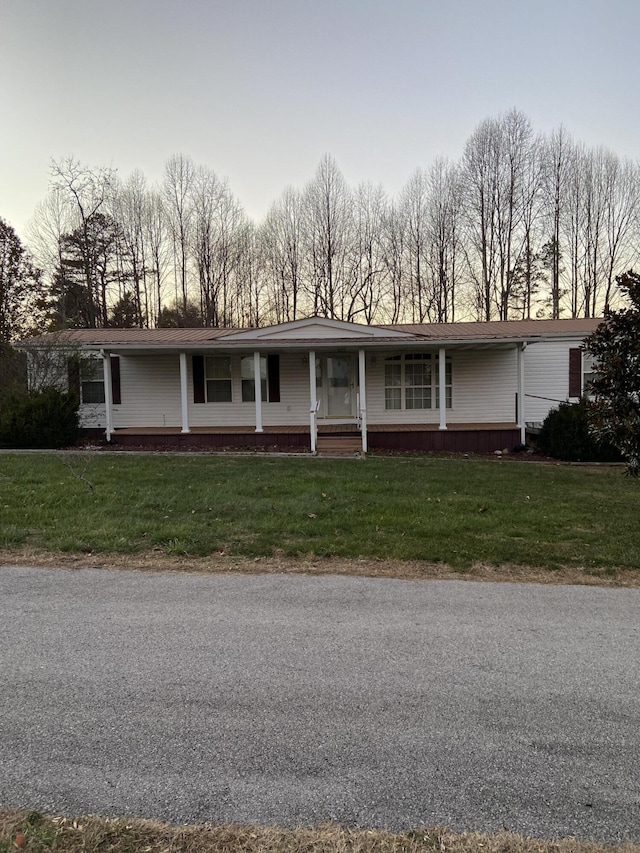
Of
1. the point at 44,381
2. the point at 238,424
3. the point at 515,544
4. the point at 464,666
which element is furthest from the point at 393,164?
the point at 464,666

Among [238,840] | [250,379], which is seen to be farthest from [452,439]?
[238,840]

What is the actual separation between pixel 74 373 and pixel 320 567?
1248 cm

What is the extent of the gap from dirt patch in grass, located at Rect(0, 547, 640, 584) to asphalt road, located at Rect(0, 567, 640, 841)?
44 centimetres

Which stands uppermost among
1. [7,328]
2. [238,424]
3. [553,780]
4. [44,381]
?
[7,328]

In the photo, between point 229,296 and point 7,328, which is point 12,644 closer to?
point 7,328

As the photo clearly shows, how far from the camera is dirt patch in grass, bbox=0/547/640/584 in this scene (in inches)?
171

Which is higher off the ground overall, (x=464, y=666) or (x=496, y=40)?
(x=496, y=40)

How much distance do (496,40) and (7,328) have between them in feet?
67.1

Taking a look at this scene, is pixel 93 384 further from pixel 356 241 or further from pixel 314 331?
pixel 356 241

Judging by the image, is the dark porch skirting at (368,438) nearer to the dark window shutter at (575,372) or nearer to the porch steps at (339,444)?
the porch steps at (339,444)

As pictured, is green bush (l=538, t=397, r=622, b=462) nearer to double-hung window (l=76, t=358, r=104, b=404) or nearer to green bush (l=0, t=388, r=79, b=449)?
green bush (l=0, t=388, r=79, b=449)

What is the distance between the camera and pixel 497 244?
86.5 ft

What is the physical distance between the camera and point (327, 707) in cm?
239

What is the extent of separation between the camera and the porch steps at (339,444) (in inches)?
480
